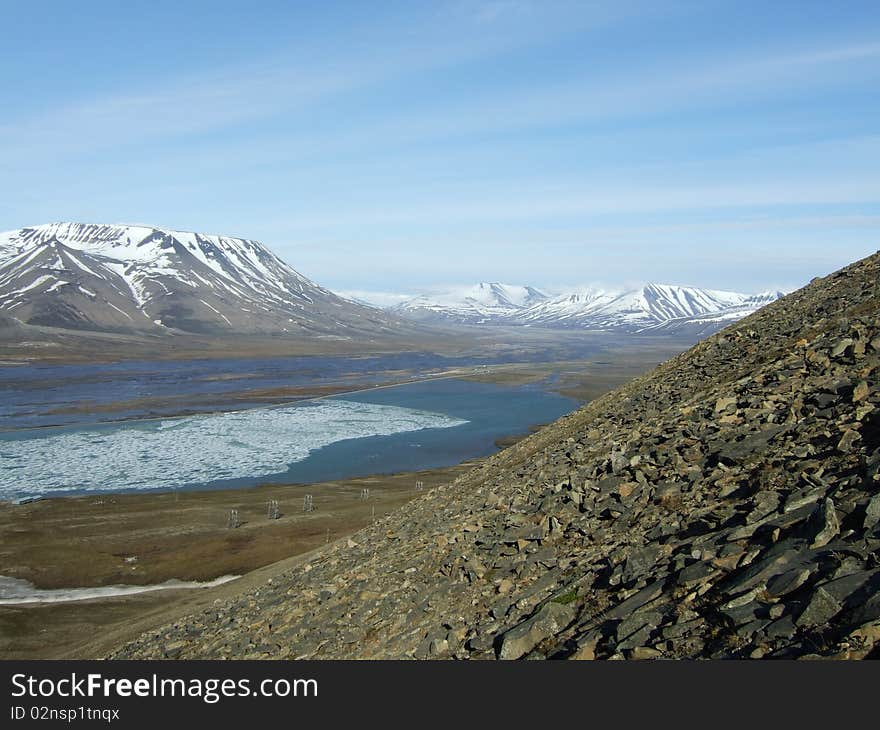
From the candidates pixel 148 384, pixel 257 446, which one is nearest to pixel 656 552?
pixel 257 446

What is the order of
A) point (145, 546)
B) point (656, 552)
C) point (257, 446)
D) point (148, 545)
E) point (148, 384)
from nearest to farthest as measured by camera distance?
point (656, 552) < point (145, 546) < point (148, 545) < point (257, 446) < point (148, 384)

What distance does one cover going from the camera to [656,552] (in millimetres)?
11609

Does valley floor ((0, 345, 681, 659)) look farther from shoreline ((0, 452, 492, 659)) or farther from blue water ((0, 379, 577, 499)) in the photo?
blue water ((0, 379, 577, 499))

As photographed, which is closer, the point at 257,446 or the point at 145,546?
the point at 145,546

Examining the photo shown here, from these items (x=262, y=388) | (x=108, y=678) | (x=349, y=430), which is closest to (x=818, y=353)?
(x=108, y=678)

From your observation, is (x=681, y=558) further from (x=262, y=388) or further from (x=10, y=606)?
(x=262, y=388)

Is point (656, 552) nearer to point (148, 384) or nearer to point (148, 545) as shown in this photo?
point (148, 545)

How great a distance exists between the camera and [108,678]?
31.0 feet

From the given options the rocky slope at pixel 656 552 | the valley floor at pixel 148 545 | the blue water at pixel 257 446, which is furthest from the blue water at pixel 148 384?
the rocky slope at pixel 656 552

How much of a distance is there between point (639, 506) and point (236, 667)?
8.47 m

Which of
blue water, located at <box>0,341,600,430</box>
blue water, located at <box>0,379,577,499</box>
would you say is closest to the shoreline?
blue water, located at <box>0,379,577,499</box>

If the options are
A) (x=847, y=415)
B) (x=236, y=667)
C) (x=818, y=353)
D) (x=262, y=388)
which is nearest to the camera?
(x=236, y=667)

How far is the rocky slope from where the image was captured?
8.91 m

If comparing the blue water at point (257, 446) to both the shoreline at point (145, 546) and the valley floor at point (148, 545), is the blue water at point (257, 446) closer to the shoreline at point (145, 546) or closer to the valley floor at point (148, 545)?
the valley floor at point (148, 545)
